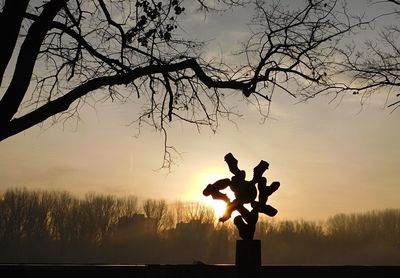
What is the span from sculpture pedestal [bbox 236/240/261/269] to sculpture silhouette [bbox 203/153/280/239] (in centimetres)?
55

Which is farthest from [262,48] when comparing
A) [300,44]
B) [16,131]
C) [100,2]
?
[16,131]

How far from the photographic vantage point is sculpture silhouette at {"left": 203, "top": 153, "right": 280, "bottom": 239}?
856 cm

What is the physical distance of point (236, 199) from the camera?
28.8 ft
